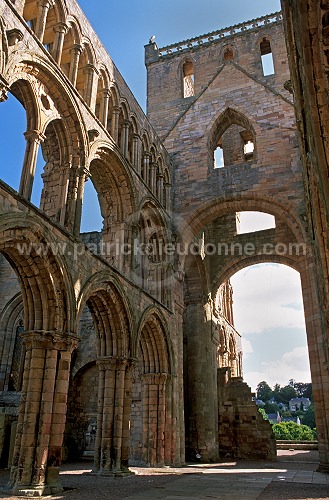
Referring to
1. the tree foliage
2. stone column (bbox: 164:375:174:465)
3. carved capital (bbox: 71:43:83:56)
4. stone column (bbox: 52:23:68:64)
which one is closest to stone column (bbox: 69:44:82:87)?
carved capital (bbox: 71:43:83:56)

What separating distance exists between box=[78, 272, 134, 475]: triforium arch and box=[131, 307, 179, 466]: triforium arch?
5.24ft

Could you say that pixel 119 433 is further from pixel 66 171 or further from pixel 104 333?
pixel 66 171

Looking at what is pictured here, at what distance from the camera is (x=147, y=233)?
14766 mm

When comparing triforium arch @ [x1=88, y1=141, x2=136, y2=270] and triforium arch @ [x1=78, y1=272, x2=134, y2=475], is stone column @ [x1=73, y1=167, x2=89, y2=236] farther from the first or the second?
triforium arch @ [x1=88, y1=141, x2=136, y2=270]

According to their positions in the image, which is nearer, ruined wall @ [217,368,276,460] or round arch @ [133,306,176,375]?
round arch @ [133,306,176,375]

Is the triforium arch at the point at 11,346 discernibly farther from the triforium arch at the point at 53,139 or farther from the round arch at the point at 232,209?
the triforium arch at the point at 53,139

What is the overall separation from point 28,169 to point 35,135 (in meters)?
0.82

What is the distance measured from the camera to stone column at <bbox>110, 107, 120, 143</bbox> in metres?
12.5

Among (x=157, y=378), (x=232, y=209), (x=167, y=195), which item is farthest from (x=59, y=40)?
(x=157, y=378)

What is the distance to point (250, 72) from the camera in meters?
18.9

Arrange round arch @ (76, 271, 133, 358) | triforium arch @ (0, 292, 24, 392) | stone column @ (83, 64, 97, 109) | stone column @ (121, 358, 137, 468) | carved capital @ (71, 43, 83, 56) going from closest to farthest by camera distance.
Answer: stone column @ (121, 358, 137, 468) < round arch @ (76, 271, 133, 358) < carved capital @ (71, 43, 83, 56) < stone column @ (83, 64, 97, 109) < triforium arch @ (0, 292, 24, 392)

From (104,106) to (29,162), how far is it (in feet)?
14.2

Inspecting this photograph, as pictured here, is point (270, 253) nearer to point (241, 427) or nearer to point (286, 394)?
point (241, 427)

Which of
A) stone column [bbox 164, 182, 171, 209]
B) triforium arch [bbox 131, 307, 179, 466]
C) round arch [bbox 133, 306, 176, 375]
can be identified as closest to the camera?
triforium arch [bbox 131, 307, 179, 466]
